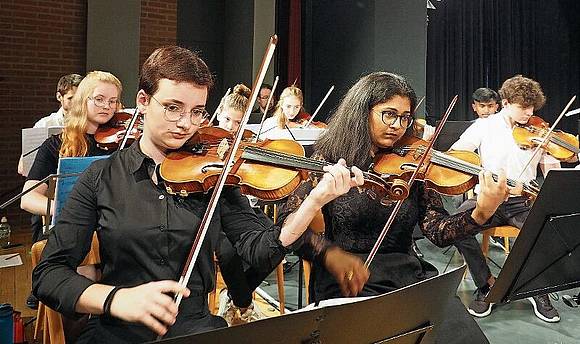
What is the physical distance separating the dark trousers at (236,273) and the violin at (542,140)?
93.7 inches

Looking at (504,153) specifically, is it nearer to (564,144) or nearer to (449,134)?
(564,144)

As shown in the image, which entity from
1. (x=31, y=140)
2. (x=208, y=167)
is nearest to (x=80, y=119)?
(x=31, y=140)

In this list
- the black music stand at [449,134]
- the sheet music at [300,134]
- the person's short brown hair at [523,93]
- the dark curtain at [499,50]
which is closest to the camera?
the person's short brown hair at [523,93]

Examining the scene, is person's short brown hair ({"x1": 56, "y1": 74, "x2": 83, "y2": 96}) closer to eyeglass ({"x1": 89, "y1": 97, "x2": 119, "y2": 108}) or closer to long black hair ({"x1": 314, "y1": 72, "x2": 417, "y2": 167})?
eyeglass ({"x1": 89, "y1": 97, "x2": 119, "y2": 108})

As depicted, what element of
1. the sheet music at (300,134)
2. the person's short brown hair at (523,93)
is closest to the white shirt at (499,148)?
the person's short brown hair at (523,93)

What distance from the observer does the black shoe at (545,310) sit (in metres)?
3.10

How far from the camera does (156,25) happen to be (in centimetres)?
665

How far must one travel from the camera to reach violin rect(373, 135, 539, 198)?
78.2 inches

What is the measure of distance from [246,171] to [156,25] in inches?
202

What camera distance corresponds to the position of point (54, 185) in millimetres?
2406

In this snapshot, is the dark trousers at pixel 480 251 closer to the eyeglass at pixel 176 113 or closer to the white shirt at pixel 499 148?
the white shirt at pixel 499 148

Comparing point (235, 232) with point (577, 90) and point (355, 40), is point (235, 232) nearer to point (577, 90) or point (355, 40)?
point (355, 40)

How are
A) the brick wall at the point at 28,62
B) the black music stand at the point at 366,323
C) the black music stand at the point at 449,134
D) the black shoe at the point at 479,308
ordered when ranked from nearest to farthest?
the black music stand at the point at 366,323, the black shoe at the point at 479,308, the black music stand at the point at 449,134, the brick wall at the point at 28,62

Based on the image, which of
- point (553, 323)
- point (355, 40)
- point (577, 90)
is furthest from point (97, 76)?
point (577, 90)
